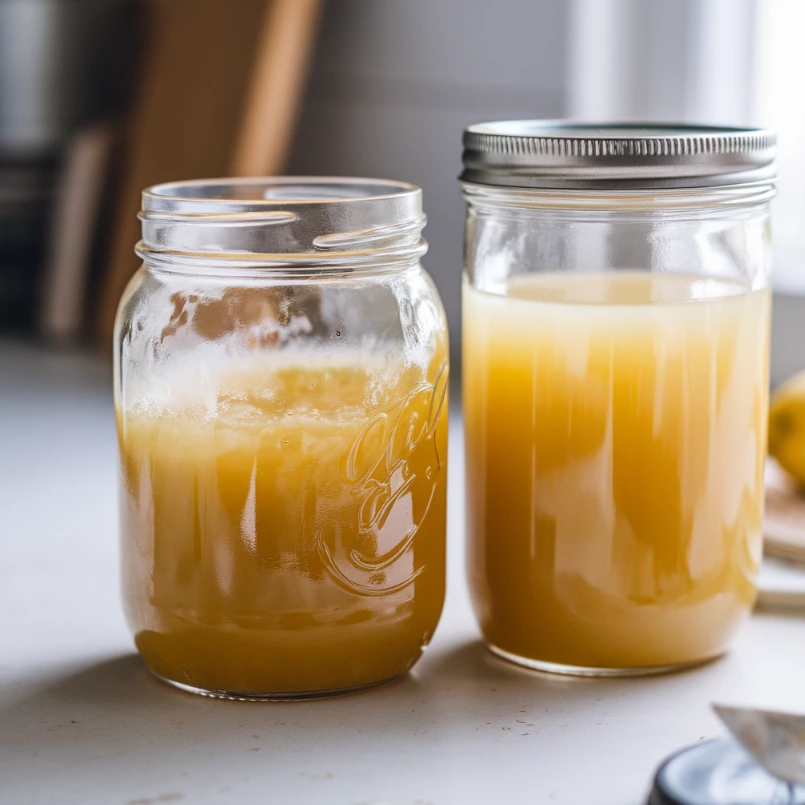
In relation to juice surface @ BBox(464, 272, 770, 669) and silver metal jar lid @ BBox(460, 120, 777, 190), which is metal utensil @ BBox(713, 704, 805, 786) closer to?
juice surface @ BBox(464, 272, 770, 669)

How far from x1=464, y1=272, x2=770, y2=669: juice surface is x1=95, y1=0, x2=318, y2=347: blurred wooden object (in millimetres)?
822

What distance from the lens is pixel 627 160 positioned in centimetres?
64

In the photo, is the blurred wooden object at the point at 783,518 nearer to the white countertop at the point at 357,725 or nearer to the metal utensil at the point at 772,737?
the white countertop at the point at 357,725

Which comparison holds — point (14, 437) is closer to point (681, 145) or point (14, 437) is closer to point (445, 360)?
point (445, 360)

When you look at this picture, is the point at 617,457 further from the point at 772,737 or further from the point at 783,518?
the point at 783,518

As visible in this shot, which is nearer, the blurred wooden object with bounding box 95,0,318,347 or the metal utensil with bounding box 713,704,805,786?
the metal utensil with bounding box 713,704,805,786

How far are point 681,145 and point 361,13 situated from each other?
40.9 inches

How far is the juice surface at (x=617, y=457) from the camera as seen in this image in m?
0.67

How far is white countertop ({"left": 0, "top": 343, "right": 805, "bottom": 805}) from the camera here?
1.92 feet

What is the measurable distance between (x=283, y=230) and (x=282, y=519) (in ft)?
0.49

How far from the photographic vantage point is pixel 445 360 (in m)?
0.70

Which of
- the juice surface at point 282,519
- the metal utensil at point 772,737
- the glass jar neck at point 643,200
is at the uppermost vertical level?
the glass jar neck at point 643,200

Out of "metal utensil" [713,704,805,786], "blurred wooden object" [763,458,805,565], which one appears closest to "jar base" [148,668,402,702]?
"metal utensil" [713,704,805,786]

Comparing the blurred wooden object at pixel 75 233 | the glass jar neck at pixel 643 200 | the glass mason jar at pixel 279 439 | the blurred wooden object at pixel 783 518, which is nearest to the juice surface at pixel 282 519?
the glass mason jar at pixel 279 439
